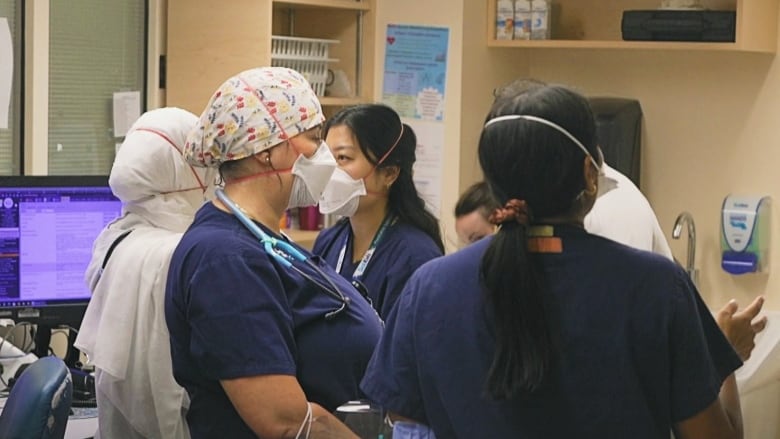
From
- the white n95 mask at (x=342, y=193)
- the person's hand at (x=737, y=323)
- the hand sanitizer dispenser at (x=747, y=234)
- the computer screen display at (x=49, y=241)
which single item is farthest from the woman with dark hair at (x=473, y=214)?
the person's hand at (x=737, y=323)

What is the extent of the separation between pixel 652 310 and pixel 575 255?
0.12 meters

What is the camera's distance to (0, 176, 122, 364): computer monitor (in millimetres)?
2977

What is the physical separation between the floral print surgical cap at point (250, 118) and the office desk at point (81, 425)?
90 cm

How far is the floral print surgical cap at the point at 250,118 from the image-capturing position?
2006mm

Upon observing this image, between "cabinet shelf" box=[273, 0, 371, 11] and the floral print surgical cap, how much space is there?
171cm

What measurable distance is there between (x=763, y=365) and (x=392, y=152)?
1486mm

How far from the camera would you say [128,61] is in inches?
143

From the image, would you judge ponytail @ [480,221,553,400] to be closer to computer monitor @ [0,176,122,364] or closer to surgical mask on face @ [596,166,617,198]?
surgical mask on face @ [596,166,617,198]

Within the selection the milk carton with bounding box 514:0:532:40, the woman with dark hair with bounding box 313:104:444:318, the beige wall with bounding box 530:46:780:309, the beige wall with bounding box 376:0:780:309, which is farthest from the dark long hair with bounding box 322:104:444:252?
the beige wall with bounding box 530:46:780:309

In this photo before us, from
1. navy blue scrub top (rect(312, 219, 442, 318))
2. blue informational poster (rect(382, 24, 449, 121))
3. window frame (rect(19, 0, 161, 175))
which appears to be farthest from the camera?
blue informational poster (rect(382, 24, 449, 121))

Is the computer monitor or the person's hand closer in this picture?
→ the person's hand

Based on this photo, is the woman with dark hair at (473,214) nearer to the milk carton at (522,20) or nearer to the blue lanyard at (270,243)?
the milk carton at (522,20)

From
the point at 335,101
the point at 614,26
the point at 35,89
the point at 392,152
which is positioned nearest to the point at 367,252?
the point at 392,152

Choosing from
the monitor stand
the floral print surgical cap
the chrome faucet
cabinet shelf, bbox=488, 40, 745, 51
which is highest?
cabinet shelf, bbox=488, 40, 745, 51
